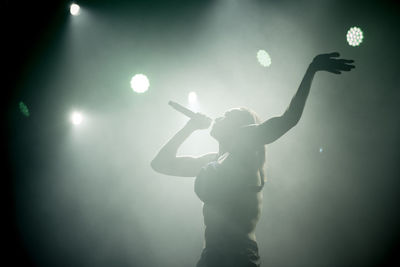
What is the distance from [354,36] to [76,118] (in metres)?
4.92

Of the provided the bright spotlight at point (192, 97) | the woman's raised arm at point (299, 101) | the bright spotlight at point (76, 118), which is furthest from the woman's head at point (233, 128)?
the bright spotlight at point (76, 118)

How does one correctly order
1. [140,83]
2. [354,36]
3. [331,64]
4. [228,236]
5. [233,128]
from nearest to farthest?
[331,64] < [228,236] < [233,128] < [354,36] < [140,83]

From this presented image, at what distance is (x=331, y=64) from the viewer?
112cm

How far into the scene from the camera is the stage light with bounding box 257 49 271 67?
12.5ft

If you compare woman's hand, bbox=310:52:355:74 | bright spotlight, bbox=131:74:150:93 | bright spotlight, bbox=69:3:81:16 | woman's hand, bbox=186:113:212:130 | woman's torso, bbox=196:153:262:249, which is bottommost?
woman's torso, bbox=196:153:262:249

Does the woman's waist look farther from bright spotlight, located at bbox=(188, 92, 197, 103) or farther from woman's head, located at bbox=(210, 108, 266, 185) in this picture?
bright spotlight, located at bbox=(188, 92, 197, 103)

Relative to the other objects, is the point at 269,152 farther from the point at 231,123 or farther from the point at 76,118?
the point at 76,118

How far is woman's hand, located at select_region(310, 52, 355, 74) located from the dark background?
8.67 feet

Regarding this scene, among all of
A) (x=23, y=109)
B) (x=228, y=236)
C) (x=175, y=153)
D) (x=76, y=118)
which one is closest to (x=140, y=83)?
(x=76, y=118)

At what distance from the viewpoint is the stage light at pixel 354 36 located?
3.55 metres

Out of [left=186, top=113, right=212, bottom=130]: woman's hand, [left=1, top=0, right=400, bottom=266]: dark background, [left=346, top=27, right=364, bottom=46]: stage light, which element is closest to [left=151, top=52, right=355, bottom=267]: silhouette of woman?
[left=186, top=113, right=212, bottom=130]: woman's hand

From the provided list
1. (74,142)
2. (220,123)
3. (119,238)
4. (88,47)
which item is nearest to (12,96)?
(74,142)

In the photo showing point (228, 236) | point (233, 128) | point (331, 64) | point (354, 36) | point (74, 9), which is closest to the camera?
point (331, 64)

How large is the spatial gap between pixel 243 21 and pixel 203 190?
139 inches
